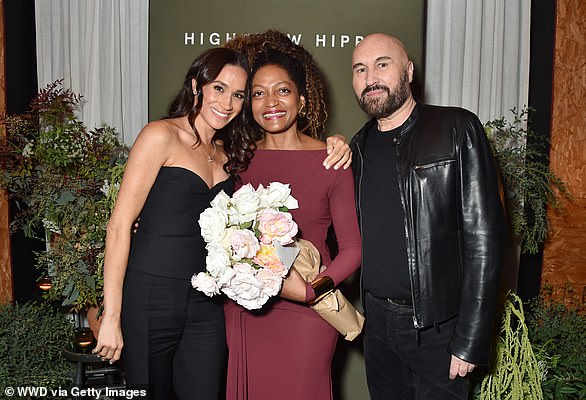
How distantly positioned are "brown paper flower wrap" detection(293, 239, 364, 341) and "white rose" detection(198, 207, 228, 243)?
1.57 feet

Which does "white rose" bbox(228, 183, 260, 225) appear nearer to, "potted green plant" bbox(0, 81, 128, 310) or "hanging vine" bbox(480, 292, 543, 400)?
"potted green plant" bbox(0, 81, 128, 310)

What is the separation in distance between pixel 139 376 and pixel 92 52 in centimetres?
274

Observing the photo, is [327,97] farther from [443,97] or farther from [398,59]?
[398,59]

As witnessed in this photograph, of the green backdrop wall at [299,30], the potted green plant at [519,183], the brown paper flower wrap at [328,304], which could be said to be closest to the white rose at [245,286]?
the brown paper flower wrap at [328,304]

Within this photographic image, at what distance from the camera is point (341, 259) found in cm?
272

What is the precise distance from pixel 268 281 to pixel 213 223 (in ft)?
0.98

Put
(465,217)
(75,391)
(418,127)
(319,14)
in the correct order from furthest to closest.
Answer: (319,14)
(75,391)
(418,127)
(465,217)

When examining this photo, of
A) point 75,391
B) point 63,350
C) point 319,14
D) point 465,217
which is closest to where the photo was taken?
point 465,217

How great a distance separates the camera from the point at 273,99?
2.91 meters

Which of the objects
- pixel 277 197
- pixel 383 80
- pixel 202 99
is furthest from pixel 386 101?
pixel 202 99

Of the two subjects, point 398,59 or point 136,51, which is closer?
point 398,59

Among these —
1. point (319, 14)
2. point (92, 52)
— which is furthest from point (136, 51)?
point (319, 14)

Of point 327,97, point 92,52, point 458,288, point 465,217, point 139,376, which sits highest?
point 92,52

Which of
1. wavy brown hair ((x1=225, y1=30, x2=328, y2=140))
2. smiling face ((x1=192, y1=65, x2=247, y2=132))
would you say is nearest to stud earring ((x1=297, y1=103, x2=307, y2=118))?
wavy brown hair ((x1=225, y1=30, x2=328, y2=140))
